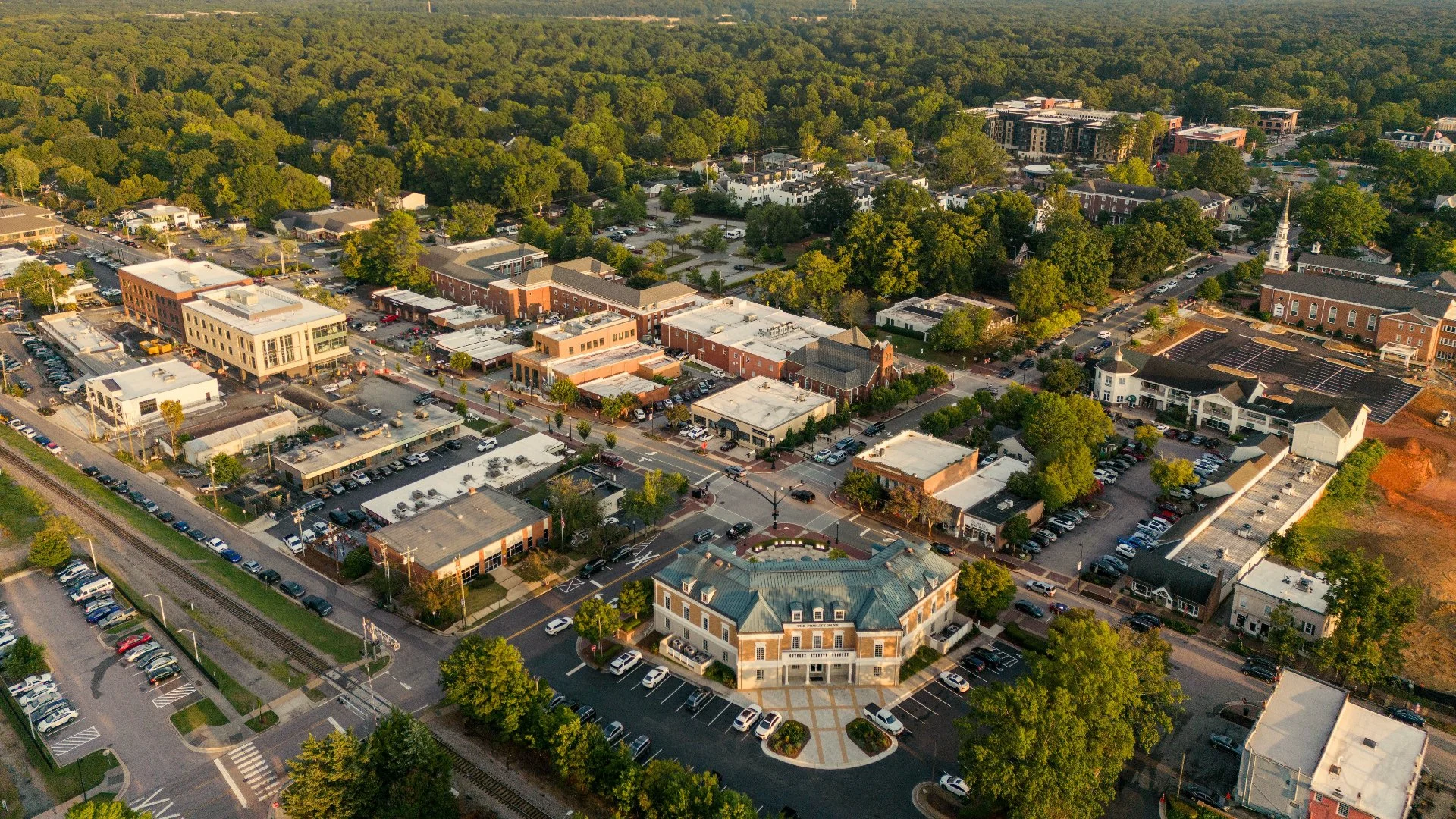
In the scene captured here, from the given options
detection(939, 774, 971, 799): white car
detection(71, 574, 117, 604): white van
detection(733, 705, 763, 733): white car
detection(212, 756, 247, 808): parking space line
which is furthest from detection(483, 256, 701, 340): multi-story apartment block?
detection(939, 774, 971, 799): white car

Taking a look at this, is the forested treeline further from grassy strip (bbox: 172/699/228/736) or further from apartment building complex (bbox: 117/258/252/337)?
grassy strip (bbox: 172/699/228/736)

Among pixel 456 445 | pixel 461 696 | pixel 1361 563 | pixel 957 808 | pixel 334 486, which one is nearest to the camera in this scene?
pixel 957 808

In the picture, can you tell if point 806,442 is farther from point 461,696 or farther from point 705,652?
point 461,696

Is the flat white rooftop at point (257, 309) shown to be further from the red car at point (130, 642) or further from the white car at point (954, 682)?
the white car at point (954, 682)

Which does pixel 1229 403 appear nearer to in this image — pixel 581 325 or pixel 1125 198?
pixel 581 325

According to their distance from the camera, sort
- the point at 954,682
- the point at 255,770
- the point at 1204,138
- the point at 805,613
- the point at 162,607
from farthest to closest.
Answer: the point at 1204,138
the point at 162,607
the point at 954,682
the point at 805,613
the point at 255,770

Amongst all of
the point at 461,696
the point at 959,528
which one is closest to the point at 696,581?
the point at 461,696

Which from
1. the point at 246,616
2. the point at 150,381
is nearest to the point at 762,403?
the point at 246,616
